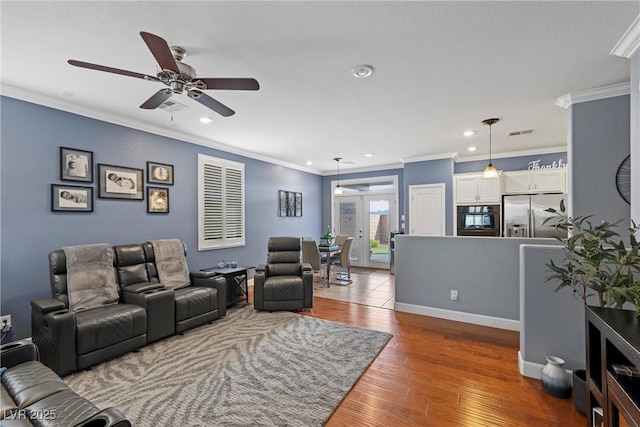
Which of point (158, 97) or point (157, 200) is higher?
point (158, 97)

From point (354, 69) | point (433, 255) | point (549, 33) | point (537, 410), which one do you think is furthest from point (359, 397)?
point (549, 33)

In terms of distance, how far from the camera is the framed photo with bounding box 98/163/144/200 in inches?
140

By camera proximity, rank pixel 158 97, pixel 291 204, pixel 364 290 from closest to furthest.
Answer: pixel 158 97 → pixel 364 290 → pixel 291 204

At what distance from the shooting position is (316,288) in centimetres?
554

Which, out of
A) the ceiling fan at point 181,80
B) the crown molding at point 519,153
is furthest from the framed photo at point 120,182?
the crown molding at point 519,153

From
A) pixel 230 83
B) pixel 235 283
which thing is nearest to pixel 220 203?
pixel 235 283

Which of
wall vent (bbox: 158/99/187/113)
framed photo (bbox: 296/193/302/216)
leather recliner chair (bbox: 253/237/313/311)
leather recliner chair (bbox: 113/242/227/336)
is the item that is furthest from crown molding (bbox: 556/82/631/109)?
framed photo (bbox: 296/193/302/216)

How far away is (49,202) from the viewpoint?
10.2ft

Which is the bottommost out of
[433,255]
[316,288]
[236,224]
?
[316,288]

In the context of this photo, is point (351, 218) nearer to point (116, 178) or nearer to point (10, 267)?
point (116, 178)

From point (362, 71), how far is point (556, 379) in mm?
2988

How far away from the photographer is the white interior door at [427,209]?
238 inches

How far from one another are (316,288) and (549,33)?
4.82 metres

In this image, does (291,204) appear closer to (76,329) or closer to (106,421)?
(76,329)
